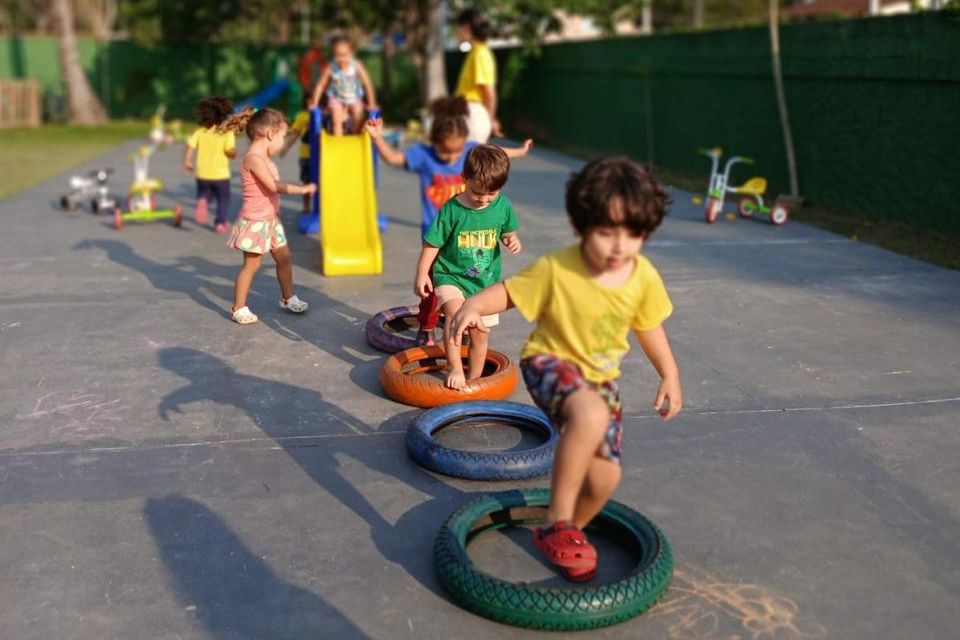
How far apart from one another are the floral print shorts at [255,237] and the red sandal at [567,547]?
13.4ft

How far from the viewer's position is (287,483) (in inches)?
177

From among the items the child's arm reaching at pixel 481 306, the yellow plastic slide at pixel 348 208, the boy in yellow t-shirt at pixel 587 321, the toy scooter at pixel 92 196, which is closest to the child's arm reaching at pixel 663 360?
the boy in yellow t-shirt at pixel 587 321

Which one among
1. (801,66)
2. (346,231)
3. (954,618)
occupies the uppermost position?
(801,66)

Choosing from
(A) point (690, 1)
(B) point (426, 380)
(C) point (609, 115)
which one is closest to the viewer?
(B) point (426, 380)

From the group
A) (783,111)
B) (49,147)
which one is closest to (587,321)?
(783,111)

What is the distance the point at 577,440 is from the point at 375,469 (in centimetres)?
165

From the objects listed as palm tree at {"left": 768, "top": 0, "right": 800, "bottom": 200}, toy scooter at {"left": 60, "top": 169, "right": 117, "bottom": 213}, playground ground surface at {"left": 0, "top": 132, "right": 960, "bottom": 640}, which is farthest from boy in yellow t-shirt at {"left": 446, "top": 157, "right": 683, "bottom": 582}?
palm tree at {"left": 768, "top": 0, "right": 800, "bottom": 200}

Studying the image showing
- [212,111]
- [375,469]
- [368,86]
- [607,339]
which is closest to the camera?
[607,339]

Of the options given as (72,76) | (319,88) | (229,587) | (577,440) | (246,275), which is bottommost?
(229,587)

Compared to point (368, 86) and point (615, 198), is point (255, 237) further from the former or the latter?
point (368, 86)

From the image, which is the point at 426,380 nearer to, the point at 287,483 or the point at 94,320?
the point at 287,483

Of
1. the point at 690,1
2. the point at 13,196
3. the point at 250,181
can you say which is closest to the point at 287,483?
the point at 250,181

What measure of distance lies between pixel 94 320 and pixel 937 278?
688cm

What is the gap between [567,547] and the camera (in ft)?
11.6
